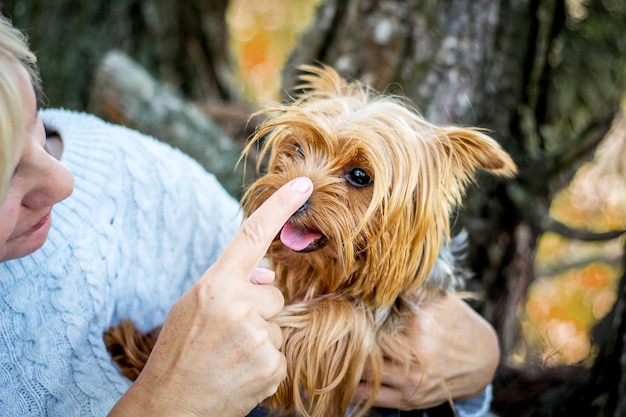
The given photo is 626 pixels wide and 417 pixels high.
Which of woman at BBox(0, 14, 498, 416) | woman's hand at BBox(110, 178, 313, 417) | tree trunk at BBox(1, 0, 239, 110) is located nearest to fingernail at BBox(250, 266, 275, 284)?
woman at BBox(0, 14, 498, 416)

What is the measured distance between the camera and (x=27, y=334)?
1653mm

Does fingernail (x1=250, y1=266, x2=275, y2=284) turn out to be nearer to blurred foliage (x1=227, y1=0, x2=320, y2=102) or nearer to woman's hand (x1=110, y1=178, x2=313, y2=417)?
woman's hand (x1=110, y1=178, x2=313, y2=417)

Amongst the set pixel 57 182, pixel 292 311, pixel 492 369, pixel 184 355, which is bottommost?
pixel 492 369

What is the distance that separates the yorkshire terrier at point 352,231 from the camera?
1664mm

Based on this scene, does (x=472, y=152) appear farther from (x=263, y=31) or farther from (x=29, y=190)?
(x=263, y=31)

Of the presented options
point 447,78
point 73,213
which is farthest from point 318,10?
point 73,213

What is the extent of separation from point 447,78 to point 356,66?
16.8 inches

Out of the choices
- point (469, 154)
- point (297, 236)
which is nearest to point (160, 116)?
point (297, 236)

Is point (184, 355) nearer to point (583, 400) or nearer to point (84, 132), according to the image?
point (84, 132)

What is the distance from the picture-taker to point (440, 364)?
6.12ft

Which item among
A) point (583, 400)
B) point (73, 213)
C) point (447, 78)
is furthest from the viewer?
point (447, 78)

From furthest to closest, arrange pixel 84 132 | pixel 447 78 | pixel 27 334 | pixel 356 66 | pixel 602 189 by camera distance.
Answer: pixel 602 189
pixel 356 66
pixel 447 78
pixel 84 132
pixel 27 334

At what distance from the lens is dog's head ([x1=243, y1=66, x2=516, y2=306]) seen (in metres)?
1.65

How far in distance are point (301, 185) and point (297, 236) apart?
18 cm
